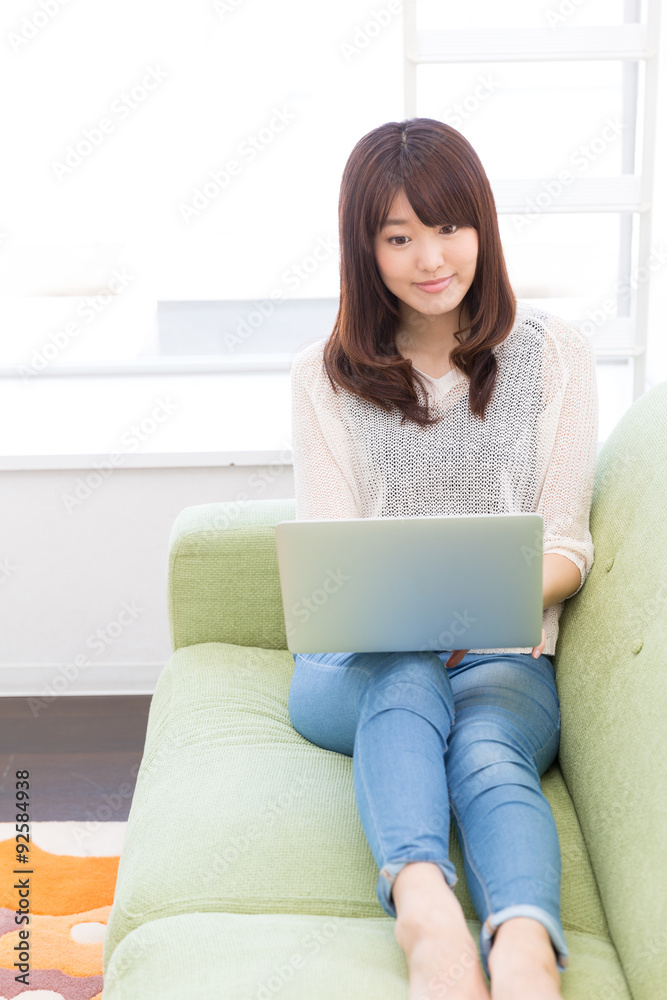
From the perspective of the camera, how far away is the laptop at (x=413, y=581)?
1.18m

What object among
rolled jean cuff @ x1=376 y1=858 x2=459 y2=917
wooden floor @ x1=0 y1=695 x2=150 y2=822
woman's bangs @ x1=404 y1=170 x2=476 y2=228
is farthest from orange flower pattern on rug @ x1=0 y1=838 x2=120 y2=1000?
woman's bangs @ x1=404 y1=170 x2=476 y2=228

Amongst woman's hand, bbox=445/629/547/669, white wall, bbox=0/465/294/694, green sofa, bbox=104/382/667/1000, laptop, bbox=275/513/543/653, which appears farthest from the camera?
white wall, bbox=0/465/294/694

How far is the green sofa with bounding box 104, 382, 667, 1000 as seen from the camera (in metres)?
1.06

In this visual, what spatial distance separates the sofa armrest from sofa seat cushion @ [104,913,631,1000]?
2.09ft

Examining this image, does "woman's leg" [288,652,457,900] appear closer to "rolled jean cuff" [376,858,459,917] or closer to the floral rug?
"rolled jean cuff" [376,858,459,917]

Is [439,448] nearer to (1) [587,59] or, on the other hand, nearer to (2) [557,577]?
(2) [557,577]

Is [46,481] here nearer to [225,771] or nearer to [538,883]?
[225,771]

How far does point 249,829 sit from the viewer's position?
4.16 ft

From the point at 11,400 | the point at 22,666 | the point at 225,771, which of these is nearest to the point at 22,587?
the point at 22,666

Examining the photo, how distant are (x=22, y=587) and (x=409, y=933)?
1.65m

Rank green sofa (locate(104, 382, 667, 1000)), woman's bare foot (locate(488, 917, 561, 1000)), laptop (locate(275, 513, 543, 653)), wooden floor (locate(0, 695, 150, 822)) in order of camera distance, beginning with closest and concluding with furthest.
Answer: woman's bare foot (locate(488, 917, 561, 1000)), green sofa (locate(104, 382, 667, 1000)), laptop (locate(275, 513, 543, 653)), wooden floor (locate(0, 695, 150, 822))

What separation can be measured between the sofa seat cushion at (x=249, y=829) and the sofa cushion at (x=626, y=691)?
76 millimetres

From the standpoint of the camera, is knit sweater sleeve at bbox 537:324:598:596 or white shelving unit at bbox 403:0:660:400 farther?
white shelving unit at bbox 403:0:660:400

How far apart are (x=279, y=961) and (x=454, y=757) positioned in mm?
332
